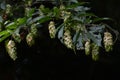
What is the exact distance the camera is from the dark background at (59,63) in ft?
8.31

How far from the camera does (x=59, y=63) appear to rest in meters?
2.85

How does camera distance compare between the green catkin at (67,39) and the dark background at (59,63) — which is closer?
the green catkin at (67,39)

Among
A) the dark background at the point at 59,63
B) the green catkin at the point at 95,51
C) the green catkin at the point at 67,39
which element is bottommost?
the dark background at the point at 59,63

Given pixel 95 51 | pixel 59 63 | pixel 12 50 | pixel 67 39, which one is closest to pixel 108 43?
pixel 95 51

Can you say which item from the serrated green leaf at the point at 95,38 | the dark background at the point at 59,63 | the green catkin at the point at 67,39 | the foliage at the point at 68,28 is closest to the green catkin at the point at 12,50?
the foliage at the point at 68,28

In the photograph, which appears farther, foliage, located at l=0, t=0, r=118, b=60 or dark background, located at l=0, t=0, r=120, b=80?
dark background, located at l=0, t=0, r=120, b=80

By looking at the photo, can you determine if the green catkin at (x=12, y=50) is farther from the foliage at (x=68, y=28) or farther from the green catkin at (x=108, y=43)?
the green catkin at (x=108, y=43)

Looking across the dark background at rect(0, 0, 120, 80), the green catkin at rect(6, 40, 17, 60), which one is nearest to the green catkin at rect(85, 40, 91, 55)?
the green catkin at rect(6, 40, 17, 60)

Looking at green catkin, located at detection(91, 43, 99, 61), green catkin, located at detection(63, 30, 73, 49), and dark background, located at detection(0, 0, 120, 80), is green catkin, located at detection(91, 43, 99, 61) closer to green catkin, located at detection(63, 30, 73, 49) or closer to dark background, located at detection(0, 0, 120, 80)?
green catkin, located at detection(63, 30, 73, 49)

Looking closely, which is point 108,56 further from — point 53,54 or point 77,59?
point 53,54

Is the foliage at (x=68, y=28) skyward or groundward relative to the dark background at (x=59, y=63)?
skyward

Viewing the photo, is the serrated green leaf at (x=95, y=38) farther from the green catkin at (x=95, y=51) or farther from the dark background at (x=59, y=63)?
the dark background at (x=59, y=63)

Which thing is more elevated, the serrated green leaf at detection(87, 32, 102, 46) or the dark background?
the serrated green leaf at detection(87, 32, 102, 46)

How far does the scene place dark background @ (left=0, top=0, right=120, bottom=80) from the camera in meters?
2.53
